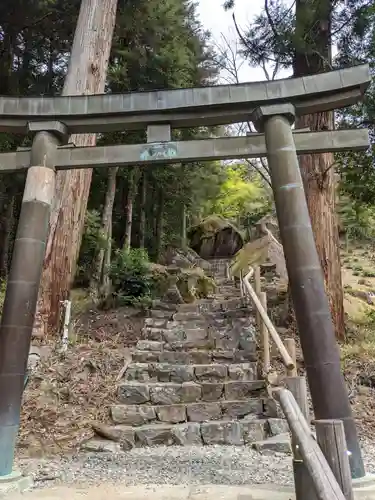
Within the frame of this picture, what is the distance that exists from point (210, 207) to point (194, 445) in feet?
65.0

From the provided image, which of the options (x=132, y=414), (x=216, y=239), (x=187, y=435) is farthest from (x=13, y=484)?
(x=216, y=239)

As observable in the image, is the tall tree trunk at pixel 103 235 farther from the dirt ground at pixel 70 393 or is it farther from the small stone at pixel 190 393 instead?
the small stone at pixel 190 393

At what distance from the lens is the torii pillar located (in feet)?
10.8

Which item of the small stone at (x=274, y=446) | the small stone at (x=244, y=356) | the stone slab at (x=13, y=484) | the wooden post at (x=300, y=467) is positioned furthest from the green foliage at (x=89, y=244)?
the wooden post at (x=300, y=467)

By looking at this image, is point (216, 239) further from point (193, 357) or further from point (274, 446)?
point (274, 446)

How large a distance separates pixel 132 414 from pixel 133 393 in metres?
0.34

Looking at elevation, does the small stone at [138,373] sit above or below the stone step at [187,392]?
above

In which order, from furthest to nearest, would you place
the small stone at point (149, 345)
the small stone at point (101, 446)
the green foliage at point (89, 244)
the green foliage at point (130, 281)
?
the green foliage at point (89, 244), the green foliage at point (130, 281), the small stone at point (149, 345), the small stone at point (101, 446)

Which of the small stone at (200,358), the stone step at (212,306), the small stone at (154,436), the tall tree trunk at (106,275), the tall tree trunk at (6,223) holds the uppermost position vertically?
the tall tree trunk at (6,223)

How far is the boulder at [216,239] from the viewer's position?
1933 centimetres

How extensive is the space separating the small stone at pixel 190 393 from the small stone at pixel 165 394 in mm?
48

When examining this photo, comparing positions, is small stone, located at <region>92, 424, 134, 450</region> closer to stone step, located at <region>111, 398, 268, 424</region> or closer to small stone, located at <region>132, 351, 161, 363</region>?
stone step, located at <region>111, 398, 268, 424</region>

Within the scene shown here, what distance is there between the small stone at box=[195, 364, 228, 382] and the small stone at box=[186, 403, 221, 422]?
2.08ft

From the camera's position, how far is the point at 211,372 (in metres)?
5.65
